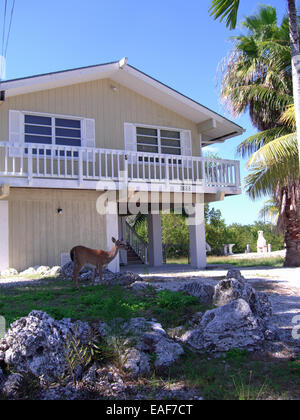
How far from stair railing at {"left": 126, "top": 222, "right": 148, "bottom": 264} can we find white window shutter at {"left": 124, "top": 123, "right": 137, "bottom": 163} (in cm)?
629

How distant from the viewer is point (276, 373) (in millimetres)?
4371

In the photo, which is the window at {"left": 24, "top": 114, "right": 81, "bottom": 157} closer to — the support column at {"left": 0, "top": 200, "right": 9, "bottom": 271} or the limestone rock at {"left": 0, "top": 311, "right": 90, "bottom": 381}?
the support column at {"left": 0, "top": 200, "right": 9, "bottom": 271}

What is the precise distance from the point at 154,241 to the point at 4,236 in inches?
296

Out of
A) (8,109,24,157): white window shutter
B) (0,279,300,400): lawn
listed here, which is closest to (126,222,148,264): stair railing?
(8,109,24,157): white window shutter

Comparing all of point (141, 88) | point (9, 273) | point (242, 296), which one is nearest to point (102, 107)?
point (141, 88)

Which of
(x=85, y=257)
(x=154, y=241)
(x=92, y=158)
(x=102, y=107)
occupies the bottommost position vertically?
(x=85, y=257)

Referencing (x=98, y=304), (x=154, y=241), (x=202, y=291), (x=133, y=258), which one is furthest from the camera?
(x=133, y=258)

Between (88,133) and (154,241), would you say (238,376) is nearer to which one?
(88,133)

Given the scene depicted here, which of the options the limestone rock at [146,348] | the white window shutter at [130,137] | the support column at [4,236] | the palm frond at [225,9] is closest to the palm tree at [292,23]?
the palm frond at [225,9]

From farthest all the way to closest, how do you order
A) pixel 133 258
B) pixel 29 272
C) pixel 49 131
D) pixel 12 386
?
pixel 133 258
pixel 49 131
pixel 29 272
pixel 12 386

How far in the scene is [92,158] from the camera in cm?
1400

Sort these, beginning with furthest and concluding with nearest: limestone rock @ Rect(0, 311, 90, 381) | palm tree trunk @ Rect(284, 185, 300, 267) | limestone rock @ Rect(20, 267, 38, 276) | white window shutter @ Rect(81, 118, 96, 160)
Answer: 1. palm tree trunk @ Rect(284, 185, 300, 267)
2. white window shutter @ Rect(81, 118, 96, 160)
3. limestone rock @ Rect(20, 267, 38, 276)
4. limestone rock @ Rect(0, 311, 90, 381)

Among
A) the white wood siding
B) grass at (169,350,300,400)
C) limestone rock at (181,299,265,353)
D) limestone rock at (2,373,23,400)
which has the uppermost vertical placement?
the white wood siding

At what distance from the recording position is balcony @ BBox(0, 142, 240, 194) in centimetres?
1233
